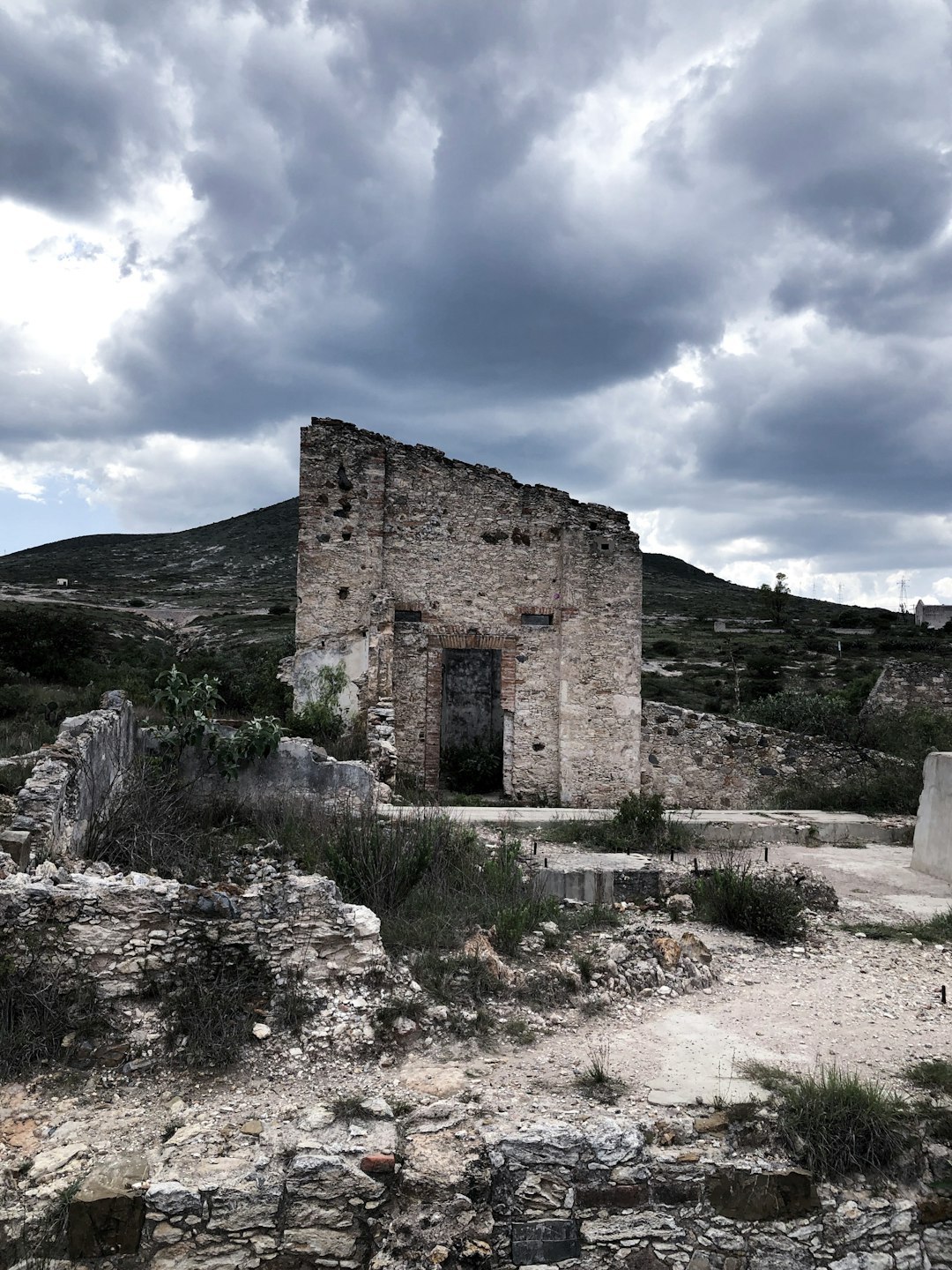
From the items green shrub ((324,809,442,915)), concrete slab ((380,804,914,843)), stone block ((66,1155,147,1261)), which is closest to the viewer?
stone block ((66,1155,147,1261))

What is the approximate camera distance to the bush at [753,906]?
6.72 metres

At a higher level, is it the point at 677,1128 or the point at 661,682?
the point at 661,682

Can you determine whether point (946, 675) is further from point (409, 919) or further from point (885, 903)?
point (409, 919)

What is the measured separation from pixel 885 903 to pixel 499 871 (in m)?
3.82

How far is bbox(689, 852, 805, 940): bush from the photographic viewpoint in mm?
6723

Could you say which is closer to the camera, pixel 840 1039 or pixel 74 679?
pixel 840 1039

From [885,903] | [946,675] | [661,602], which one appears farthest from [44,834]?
[661,602]

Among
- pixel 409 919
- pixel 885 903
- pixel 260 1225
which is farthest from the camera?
pixel 885 903

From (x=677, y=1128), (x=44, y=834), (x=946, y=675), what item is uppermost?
(x=946, y=675)

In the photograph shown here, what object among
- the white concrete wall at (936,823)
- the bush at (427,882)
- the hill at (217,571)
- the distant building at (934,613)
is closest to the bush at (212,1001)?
the bush at (427,882)

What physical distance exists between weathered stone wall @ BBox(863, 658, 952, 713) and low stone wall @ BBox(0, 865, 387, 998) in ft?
48.7

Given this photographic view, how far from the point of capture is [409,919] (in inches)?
239

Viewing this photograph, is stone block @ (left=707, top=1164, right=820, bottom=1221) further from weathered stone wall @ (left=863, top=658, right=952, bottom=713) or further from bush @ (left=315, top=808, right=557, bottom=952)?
weathered stone wall @ (left=863, top=658, right=952, bottom=713)

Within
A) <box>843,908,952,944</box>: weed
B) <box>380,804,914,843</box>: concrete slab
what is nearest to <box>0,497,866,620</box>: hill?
<box>380,804,914,843</box>: concrete slab
